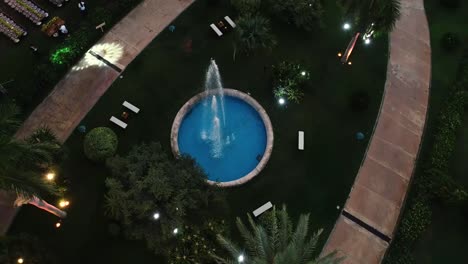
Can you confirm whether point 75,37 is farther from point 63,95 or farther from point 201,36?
point 201,36

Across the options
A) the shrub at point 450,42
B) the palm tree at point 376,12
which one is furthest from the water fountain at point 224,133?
the shrub at point 450,42

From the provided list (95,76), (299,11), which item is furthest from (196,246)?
(299,11)

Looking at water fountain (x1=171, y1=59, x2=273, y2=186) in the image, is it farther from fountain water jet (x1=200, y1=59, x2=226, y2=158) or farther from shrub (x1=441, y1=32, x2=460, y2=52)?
shrub (x1=441, y1=32, x2=460, y2=52)

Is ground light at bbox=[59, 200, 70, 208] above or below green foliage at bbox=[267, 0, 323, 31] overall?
above

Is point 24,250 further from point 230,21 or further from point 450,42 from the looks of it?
point 450,42

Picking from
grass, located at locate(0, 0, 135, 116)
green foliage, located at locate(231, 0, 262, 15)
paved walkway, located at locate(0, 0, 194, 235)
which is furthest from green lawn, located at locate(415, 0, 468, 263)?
grass, located at locate(0, 0, 135, 116)
